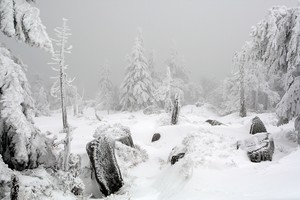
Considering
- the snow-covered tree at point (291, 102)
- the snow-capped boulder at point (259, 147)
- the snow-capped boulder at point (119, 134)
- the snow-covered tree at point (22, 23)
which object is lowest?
the snow-capped boulder at point (119, 134)

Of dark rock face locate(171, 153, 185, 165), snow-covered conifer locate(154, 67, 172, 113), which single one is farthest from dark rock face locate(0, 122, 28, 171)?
snow-covered conifer locate(154, 67, 172, 113)

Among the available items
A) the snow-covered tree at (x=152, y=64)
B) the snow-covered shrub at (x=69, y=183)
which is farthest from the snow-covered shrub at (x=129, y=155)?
the snow-covered tree at (x=152, y=64)

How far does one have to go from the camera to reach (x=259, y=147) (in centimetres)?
1091

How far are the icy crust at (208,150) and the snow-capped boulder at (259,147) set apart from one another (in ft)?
1.80

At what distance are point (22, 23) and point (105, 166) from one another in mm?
6907

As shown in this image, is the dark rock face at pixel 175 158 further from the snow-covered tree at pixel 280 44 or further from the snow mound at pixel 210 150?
the snow-covered tree at pixel 280 44

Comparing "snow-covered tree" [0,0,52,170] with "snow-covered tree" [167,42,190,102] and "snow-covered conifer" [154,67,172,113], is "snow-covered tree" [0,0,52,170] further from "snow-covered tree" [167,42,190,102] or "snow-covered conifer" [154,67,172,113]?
"snow-covered tree" [167,42,190,102]

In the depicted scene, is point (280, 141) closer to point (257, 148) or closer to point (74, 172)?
point (257, 148)

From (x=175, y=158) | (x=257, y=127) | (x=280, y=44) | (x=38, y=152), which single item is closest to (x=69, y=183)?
(x=38, y=152)

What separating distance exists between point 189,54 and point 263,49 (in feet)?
604

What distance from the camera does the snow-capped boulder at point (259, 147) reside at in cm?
1050

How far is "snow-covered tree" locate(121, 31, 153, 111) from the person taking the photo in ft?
131

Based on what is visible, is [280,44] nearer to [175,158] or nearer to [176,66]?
[175,158]

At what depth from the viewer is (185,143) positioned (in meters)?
14.0
